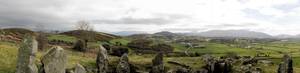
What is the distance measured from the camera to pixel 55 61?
32.3m

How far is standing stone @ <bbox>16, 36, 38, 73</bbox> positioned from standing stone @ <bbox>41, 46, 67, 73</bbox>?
943mm

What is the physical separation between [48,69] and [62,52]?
1.73 metres

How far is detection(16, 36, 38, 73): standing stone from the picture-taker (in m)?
32.3

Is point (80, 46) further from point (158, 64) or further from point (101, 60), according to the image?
point (101, 60)

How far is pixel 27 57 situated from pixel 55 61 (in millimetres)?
2299

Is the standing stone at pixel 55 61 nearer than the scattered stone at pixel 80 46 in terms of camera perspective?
Yes

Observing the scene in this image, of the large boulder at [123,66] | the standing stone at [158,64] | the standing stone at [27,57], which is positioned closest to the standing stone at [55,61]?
the standing stone at [27,57]

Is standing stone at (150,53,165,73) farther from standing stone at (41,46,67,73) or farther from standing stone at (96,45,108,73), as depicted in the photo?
standing stone at (41,46,67,73)

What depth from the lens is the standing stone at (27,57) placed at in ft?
106

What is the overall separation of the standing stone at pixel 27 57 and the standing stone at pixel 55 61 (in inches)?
37.1

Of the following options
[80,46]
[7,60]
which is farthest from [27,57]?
[80,46]

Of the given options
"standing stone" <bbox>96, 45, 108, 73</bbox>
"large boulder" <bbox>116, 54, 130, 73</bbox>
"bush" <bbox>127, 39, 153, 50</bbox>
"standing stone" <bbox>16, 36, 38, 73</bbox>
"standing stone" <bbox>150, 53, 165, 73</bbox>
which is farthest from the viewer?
"bush" <bbox>127, 39, 153, 50</bbox>

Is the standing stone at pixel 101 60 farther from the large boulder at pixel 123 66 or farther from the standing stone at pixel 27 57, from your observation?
the standing stone at pixel 27 57

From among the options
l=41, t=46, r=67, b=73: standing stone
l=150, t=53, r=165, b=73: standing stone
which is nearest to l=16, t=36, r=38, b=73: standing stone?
l=41, t=46, r=67, b=73: standing stone
